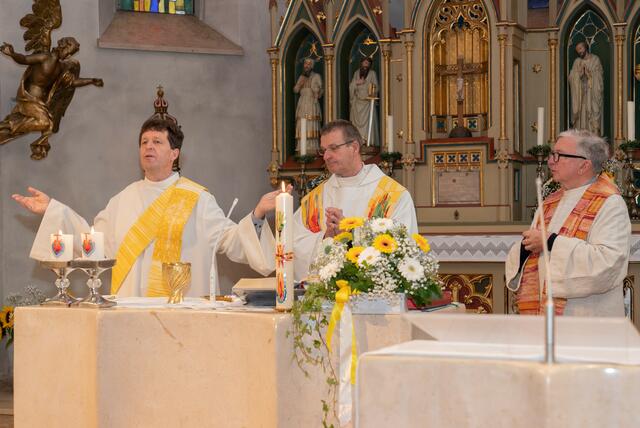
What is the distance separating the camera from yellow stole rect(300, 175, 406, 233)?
17.2 feet

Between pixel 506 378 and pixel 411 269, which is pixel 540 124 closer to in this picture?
pixel 411 269

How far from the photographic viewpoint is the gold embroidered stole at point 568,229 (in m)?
4.77

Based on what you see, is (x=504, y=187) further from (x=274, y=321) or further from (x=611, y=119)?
(x=274, y=321)

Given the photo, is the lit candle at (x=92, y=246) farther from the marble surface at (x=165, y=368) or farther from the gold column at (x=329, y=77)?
the gold column at (x=329, y=77)

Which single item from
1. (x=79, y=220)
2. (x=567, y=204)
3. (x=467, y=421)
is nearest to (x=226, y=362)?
(x=467, y=421)

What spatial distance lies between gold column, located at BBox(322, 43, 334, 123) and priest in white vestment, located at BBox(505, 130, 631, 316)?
196 inches

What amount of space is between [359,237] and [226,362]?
691 mm

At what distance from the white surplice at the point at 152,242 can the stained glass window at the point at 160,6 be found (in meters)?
5.96

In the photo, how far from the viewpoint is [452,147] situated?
30.3ft

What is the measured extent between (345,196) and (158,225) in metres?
1.01

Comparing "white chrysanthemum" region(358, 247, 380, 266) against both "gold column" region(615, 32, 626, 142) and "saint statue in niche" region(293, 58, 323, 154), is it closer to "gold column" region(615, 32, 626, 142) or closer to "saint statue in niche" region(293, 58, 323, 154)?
"gold column" region(615, 32, 626, 142)

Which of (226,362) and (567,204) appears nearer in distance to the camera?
(226,362)

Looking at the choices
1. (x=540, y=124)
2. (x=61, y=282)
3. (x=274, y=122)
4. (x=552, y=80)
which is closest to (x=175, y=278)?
(x=61, y=282)

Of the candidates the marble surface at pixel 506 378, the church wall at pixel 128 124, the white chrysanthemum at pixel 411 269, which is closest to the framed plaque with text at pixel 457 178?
the church wall at pixel 128 124
